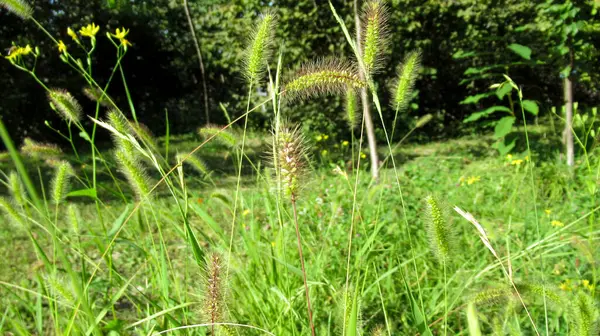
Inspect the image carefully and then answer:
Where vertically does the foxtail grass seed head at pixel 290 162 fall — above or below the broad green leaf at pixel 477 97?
above

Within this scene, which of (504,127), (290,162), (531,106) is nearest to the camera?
(290,162)

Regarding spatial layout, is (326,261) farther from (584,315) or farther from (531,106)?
(531,106)

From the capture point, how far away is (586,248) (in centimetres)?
110

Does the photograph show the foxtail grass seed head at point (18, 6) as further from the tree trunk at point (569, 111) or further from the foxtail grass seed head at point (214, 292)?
the tree trunk at point (569, 111)

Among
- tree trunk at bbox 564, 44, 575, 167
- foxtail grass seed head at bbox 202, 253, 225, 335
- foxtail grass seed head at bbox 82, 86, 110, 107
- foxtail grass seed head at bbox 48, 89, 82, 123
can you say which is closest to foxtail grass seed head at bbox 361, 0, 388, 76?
foxtail grass seed head at bbox 202, 253, 225, 335

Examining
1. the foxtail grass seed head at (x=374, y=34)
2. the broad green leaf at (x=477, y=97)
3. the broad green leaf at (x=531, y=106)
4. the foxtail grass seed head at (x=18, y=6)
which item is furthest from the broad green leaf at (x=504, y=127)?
the foxtail grass seed head at (x=18, y=6)

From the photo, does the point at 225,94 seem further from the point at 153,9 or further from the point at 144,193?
the point at 144,193

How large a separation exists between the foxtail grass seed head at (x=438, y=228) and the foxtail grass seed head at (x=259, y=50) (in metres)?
0.38

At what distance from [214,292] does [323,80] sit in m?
0.39

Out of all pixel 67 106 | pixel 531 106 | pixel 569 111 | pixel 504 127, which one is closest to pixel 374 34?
pixel 67 106

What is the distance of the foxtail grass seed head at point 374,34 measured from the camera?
36.6 inches

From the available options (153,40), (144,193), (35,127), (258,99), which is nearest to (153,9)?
(153,40)

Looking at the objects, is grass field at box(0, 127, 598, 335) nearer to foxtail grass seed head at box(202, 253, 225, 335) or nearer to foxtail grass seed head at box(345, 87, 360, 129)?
foxtail grass seed head at box(202, 253, 225, 335)

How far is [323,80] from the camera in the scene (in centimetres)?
88
